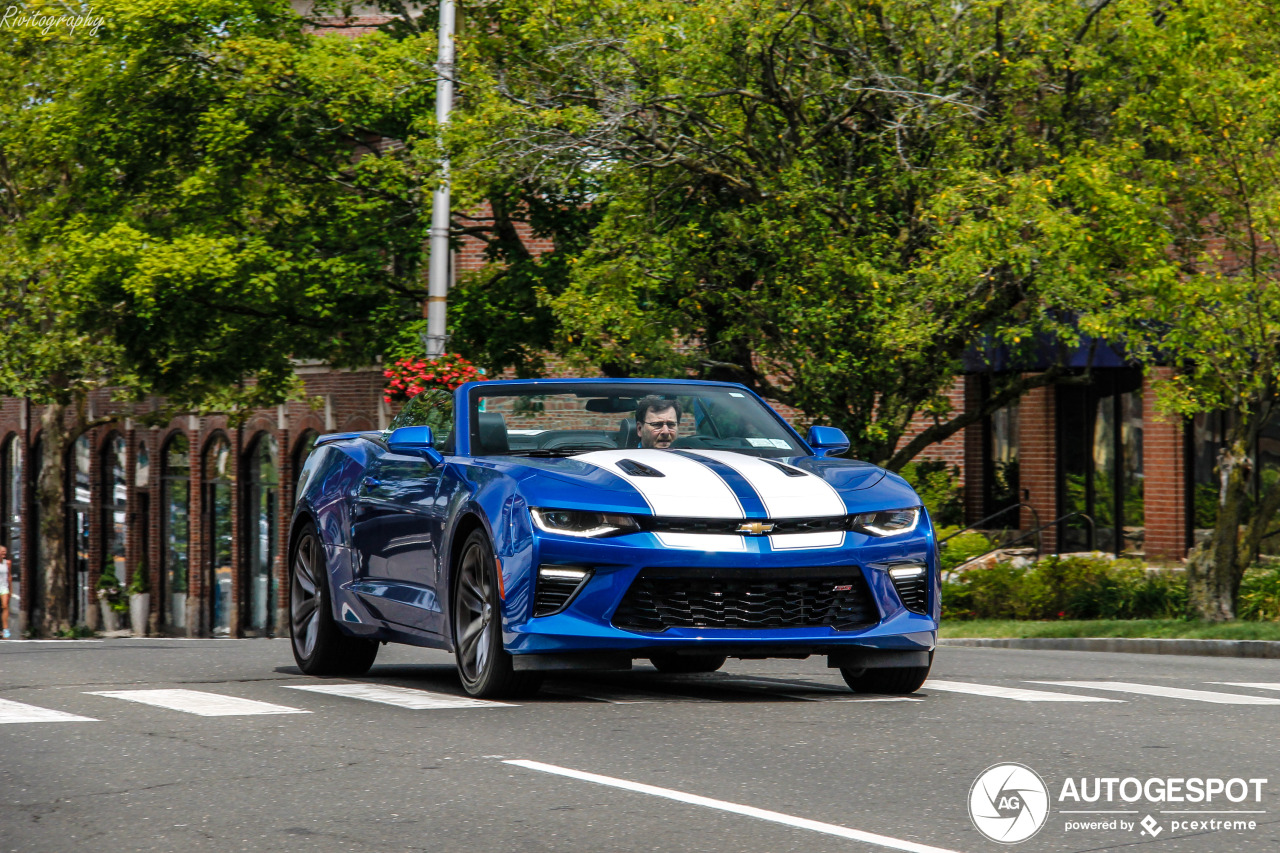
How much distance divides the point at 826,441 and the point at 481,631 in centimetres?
209

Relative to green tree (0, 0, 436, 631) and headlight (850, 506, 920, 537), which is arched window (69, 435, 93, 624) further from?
headlight (850, 506, 920, 537)

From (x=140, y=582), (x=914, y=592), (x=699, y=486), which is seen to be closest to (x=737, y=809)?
(x=699, y=486)

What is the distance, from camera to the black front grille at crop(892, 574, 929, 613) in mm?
8773

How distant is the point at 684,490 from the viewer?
8.50 metres

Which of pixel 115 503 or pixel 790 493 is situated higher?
pixel 790 493

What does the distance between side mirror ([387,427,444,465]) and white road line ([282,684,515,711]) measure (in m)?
1.13

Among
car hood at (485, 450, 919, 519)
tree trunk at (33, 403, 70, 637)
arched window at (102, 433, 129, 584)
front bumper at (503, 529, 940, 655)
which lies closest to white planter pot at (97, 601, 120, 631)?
arched window at (102, 433, 129, 584)

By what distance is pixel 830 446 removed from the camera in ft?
32.1

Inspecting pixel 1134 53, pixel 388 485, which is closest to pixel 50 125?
pixel 1134 53

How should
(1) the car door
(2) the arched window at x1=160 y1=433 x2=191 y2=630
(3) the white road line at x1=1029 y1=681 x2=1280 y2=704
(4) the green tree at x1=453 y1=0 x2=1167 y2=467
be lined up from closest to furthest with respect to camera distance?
(1) the car door → (3) the white road line at x1=1029 y1=681 x2=1280 y2=704 → (4) the green tree at x1=453 y1=0 x2=1167 y2=467 → (2) the arched window at x1=160 y1=433 x2=191 y2=630

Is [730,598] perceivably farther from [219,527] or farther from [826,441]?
[219,527]

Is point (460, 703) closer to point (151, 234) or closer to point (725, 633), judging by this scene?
point (725, 633)

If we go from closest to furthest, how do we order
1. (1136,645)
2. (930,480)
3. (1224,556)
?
(1136,645) → (1224,556) → (930,480)

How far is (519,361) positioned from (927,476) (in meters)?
5.23
